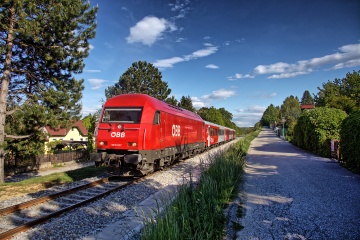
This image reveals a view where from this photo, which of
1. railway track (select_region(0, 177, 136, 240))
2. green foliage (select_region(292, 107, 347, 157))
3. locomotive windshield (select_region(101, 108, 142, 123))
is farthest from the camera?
green foliage (select_region(292, 107, 347, 157))

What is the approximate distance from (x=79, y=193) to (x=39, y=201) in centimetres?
134

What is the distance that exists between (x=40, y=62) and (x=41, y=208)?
8.53 meters

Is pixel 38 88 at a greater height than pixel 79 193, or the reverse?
A: pixel 38 88

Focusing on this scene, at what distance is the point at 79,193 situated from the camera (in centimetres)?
866

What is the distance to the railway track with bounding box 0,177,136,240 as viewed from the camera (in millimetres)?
5675

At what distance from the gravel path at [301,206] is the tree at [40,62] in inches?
368

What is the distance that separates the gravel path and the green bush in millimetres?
895

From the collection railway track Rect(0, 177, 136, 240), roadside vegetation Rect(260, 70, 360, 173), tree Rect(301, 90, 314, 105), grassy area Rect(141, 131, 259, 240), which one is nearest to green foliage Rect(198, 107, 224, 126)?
roadside vegetation Rect(260, 70, 360, 173)

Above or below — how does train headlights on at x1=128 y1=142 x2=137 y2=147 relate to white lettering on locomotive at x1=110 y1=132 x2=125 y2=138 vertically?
below

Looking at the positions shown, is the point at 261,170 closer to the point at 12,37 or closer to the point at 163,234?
the point at 163,234

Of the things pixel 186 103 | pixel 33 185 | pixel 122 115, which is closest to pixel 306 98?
pixel 186 103

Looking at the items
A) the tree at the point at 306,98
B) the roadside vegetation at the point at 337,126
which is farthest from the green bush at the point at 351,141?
the tree at the point at 306,98

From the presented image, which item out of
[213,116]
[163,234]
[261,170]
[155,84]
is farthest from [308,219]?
[213,116]

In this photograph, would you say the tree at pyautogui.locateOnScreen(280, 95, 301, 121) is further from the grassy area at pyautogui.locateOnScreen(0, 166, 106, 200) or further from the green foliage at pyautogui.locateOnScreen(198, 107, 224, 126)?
the grassy area at pyautogui.locateOnScreen(0, 166, 106, 200)
